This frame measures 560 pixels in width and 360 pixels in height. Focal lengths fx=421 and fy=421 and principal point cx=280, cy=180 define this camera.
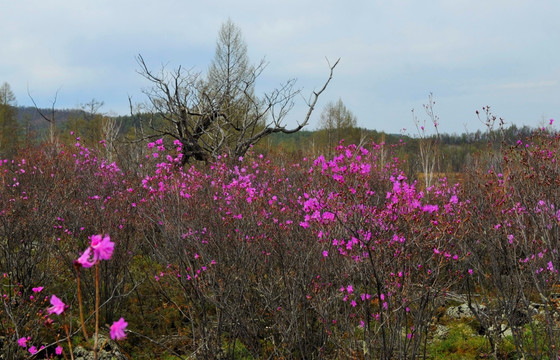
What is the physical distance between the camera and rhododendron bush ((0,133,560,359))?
4.05 m

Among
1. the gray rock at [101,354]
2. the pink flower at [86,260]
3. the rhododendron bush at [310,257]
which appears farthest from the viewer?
the gray rock at [101,354]

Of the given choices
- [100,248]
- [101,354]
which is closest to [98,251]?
[100,248]

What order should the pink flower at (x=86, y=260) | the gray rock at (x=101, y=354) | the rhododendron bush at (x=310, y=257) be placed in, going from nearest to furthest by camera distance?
the pink flower at (x=86, y=260) < the rhododendron bush at (x=310, y=257) < the gray rock at (x=101, y=354)

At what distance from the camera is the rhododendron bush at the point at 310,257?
13.3 ft

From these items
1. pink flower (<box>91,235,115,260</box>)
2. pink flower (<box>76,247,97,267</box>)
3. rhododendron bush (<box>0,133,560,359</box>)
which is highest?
pink flower (<box>91,235,115,260</box>)

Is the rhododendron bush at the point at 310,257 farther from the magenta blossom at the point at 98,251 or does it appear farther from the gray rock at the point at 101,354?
the magenta blossom at the point at 98,251

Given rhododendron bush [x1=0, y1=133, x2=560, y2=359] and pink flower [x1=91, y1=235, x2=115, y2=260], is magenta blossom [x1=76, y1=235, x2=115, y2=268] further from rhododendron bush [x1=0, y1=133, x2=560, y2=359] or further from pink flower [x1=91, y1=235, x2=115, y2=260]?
rhododendron bush [x1=0, y1=133, x2=560, y2=359]

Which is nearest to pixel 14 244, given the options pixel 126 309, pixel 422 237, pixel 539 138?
pixel 126 309

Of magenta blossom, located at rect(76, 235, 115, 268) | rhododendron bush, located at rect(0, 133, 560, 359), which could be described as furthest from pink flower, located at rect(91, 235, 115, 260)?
rhododendron bush, located at rect(0, 133, 560, 359)

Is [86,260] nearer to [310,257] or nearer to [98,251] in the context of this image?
[98,251]

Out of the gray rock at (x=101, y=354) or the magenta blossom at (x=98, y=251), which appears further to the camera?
the gray rock at (x=101, y=354)

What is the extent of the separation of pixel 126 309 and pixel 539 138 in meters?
6.92

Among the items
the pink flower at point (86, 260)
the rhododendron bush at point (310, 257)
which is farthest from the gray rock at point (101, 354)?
the pink flower at point (86, 260)

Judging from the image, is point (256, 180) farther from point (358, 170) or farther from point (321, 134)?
point (321, 134)
